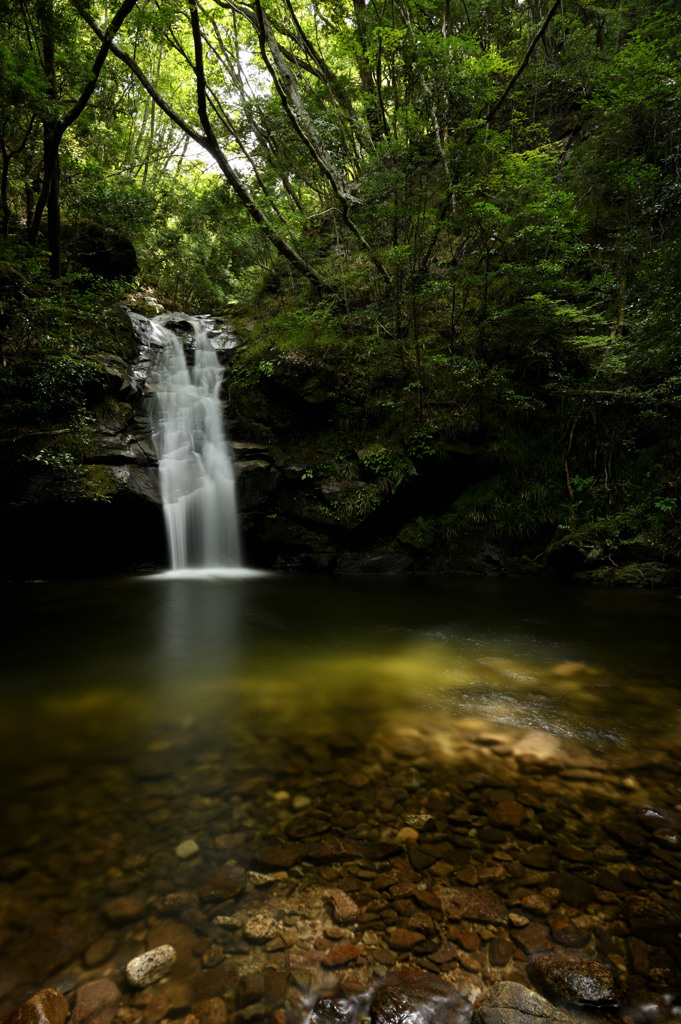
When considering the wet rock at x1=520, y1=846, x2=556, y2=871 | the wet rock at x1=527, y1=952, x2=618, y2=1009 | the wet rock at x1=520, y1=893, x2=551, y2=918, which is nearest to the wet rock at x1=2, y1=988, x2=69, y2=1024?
the wet rock at x1=527, y1=952, x2=618, y2=1009

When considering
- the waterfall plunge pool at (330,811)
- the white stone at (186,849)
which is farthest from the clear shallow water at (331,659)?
the white stone at (186,849)

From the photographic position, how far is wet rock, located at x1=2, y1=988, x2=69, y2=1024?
1331 millimetres

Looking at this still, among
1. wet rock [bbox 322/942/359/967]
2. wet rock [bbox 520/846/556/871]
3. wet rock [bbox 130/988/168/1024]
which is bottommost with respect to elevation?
wet rock [bbox 520/846/556/871]

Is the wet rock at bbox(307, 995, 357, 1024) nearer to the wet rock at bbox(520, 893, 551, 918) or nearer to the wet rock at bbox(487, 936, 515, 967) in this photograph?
the wet rock at bbox(487, 936, 515, 967)

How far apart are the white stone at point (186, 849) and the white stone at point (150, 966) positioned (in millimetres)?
412

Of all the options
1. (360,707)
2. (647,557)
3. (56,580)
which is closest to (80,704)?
(360,707)

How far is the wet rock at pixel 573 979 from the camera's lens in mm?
1368

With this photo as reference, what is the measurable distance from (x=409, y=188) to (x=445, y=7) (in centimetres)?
564

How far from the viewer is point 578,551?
8.09 m

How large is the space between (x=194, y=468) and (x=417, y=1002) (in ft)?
28.6

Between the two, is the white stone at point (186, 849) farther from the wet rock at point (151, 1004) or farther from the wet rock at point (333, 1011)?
the wet rock at point (333, 1011)

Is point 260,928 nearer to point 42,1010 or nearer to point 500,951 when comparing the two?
point 42,1010

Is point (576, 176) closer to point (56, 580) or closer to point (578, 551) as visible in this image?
point (578, 551)

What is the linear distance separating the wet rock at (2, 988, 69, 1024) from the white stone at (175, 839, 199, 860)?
1.99 ft
